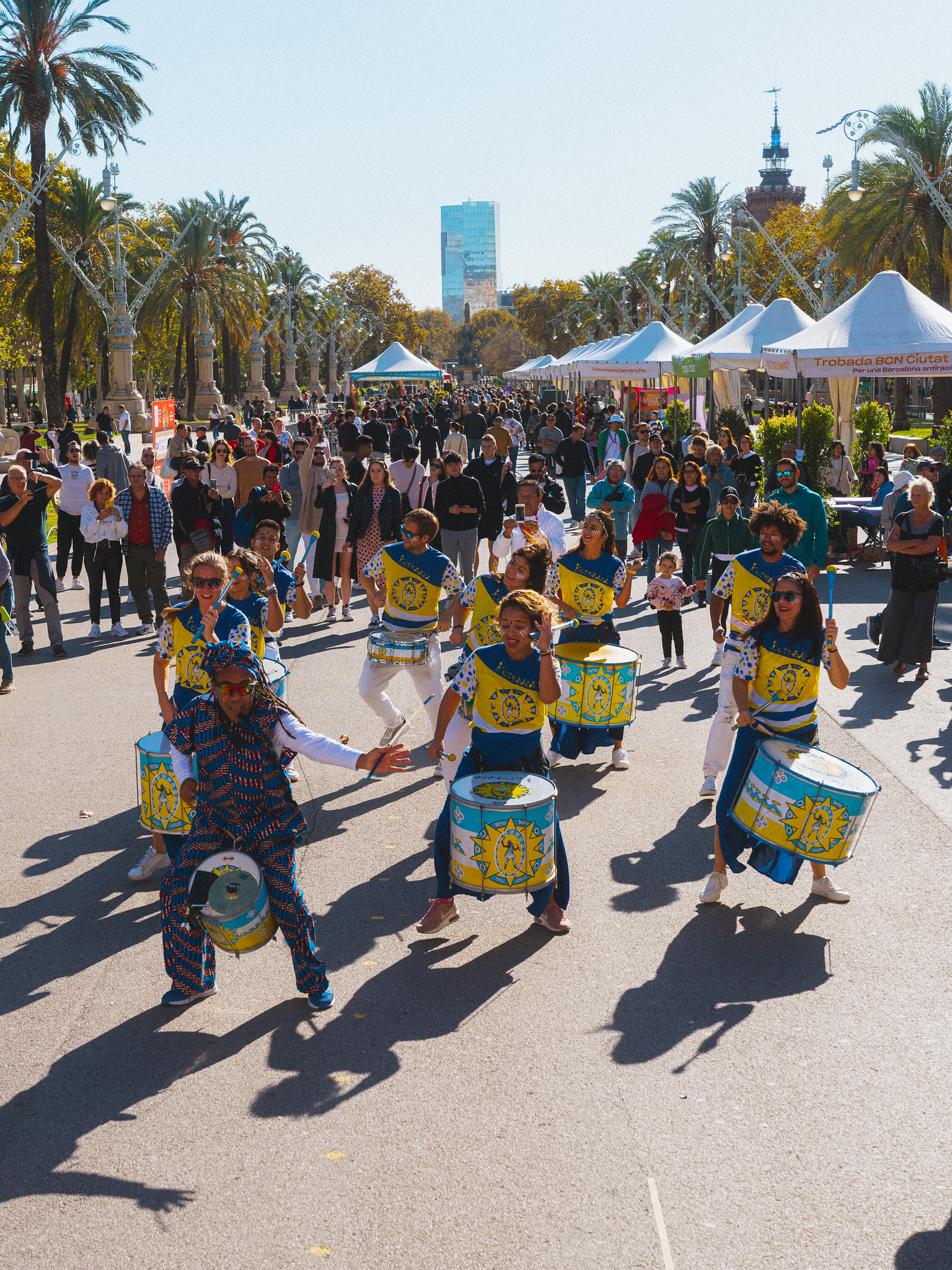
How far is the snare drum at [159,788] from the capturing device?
6418 mm

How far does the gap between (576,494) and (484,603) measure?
14.6 meters

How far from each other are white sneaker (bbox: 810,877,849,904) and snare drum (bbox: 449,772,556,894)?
1578 millimetres

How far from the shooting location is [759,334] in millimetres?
26734

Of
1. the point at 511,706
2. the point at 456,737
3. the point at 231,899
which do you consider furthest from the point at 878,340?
the point at 231,899

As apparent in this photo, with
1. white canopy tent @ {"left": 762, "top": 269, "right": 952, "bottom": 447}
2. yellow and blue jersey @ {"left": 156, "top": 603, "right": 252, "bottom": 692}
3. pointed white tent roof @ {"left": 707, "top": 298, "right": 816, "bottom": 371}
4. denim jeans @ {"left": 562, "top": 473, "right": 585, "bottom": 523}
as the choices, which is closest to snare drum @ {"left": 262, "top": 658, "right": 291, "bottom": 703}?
yellow and blue jersey @ {"left": 156, "top": 603, "right": 252, "bottom": 692}

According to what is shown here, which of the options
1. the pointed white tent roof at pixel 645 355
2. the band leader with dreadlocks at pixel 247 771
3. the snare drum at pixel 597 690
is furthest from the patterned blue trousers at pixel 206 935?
the pointed white tent roof at pixel 645 355

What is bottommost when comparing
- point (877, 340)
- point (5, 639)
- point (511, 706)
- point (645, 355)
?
point (5, 639)

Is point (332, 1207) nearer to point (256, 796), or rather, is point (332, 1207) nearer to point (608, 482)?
point (256, 796)

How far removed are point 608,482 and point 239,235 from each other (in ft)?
192

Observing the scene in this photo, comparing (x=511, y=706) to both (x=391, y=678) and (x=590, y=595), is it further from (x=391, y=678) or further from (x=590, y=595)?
(x=590, y=595)

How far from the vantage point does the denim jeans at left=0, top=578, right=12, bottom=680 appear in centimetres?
1123

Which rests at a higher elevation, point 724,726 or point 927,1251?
point 724,726

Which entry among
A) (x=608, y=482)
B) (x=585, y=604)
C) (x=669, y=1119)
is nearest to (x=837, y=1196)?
(x=669, y=1119)

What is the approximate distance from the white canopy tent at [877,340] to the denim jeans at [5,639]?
12978mm
